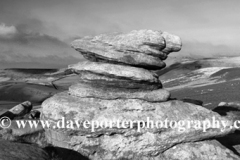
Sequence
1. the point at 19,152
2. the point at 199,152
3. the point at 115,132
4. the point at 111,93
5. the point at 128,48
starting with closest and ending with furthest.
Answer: the point at 19,152 → the point at 115,132 → the point at 199,152 → the point at 111,93 → the point at 128,48

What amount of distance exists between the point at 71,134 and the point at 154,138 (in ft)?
22.3

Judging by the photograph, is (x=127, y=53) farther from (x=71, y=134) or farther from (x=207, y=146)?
(x=207, y=146)

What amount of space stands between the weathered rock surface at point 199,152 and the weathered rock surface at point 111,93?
14.7 ft

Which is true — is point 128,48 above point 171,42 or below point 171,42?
below

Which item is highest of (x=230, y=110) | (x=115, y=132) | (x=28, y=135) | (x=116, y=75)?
(x=116, y=75)

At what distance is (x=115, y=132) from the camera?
20.1 m

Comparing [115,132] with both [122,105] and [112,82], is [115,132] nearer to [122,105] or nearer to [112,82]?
[122,105]

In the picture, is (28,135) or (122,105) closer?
(122,105)

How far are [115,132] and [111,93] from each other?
10.9 ft

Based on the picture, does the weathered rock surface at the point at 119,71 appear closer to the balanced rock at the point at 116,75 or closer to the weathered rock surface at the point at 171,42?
the balanced rock at the point at 116,75

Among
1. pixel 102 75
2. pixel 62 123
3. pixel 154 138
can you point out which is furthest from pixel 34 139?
pixel 154 138

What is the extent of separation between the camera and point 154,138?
20.5 metres

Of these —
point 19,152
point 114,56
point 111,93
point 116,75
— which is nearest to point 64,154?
point 19,152

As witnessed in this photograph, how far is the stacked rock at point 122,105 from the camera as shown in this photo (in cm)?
2019
